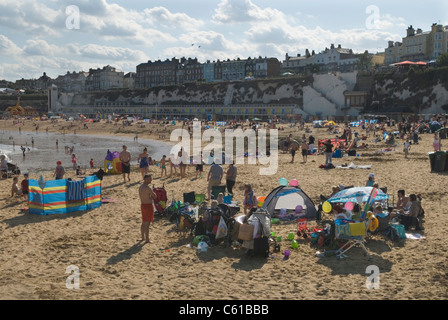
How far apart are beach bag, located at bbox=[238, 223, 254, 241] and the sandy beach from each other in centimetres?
37

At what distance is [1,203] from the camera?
1173 centimetres

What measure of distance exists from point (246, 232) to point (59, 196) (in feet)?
18.2

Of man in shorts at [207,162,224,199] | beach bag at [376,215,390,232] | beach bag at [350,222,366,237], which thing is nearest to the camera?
beach bag at [350,222,366,237]

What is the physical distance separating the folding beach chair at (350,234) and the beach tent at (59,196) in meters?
6.61

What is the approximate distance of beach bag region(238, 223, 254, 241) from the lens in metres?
7.39

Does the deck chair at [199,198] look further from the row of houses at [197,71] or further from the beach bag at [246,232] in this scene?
the row of houses at [197,71]

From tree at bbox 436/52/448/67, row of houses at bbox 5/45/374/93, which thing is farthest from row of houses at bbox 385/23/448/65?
tree at bbox 436/52/448/67

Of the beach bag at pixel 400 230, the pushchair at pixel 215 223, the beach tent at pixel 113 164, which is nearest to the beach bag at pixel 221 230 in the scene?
the pushchair at pixel 215 223

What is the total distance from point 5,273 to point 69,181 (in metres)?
4.13

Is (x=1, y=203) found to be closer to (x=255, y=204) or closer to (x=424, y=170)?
(x=255, y=204)

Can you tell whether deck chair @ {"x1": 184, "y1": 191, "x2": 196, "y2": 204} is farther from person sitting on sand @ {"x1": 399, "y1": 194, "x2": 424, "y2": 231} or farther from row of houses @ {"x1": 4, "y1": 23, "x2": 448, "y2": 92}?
row of houses @ {"x1": 4, "y1": 23, "x2": 448, "y2": 92}

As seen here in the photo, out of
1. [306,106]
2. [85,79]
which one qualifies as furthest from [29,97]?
[306,106]

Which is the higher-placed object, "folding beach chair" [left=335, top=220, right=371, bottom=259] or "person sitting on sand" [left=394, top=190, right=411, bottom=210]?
"person sitting on sand" [left=394, top=190, right=411, bottom=210]

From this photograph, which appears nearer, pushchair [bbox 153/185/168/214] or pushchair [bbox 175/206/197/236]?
pushchair [bbox 175/206/197/236]
